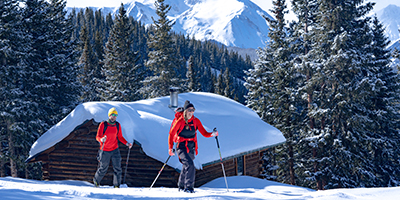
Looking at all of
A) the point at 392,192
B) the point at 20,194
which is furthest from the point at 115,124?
the point at 392,192

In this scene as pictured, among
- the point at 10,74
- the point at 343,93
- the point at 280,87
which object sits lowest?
the point at 343,93

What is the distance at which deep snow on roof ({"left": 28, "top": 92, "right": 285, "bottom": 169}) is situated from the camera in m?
11.5

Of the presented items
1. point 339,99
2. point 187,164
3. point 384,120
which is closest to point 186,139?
point 187,164

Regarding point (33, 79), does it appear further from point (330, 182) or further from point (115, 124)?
point (330, 182)

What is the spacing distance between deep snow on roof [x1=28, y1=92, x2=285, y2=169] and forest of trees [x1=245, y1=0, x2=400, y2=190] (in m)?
5.68

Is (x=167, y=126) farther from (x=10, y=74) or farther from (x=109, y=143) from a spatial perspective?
(x=10, y=74)

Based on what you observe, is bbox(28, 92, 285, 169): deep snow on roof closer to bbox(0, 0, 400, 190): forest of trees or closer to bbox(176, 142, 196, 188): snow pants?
bbox(176, 142, 196, 188): snow pants

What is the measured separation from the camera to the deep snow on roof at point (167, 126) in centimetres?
1148

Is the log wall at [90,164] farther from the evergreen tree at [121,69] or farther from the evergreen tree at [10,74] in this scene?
the evergreen tree at [121,69]

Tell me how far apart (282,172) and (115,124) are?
74.4 ft

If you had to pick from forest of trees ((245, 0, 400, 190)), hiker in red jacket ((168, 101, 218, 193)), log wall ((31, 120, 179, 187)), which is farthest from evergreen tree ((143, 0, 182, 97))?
hiker in red jacket ((168, 101, 218, 193))

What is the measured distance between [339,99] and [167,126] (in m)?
12.8

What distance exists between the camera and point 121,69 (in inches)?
1362

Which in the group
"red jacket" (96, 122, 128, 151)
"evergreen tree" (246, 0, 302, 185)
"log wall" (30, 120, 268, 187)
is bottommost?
"log wall" (30, 120, 268, 187)
